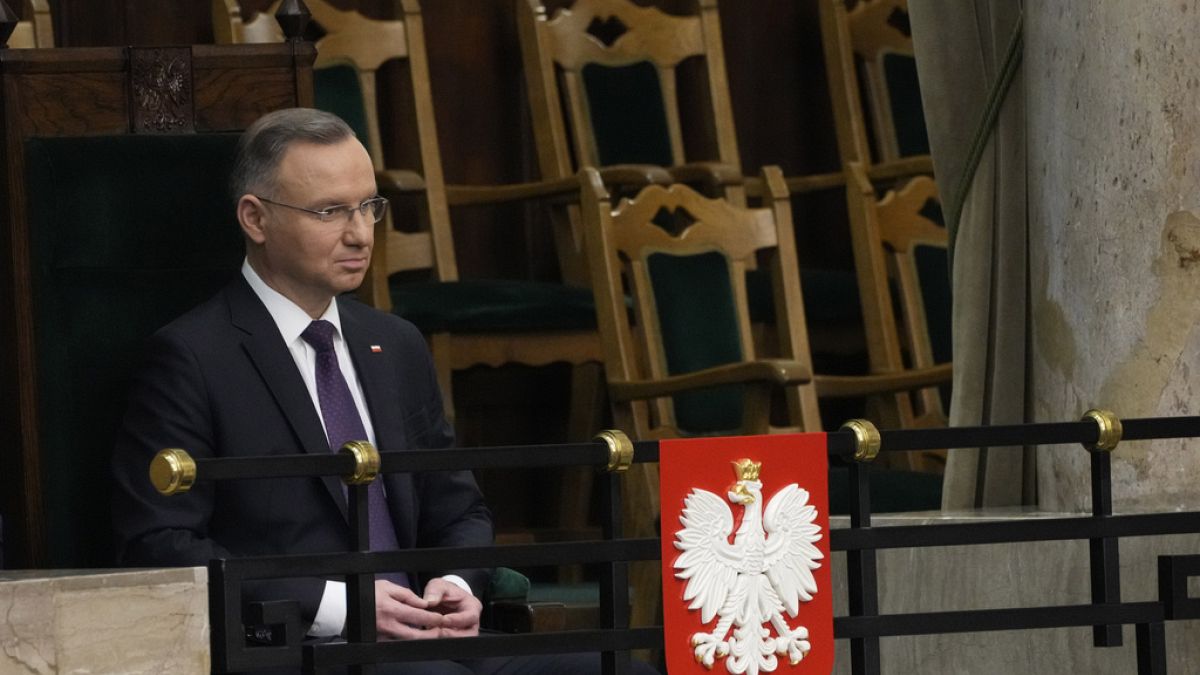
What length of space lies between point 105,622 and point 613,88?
357 centimetres

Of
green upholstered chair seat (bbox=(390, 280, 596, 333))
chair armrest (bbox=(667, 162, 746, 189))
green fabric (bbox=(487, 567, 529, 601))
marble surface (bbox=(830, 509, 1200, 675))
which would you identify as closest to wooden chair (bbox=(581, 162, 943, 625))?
green upholstered chair seat (bbox=(390, 280, 596, 333))

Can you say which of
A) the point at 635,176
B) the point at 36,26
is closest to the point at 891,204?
the point at 635,176

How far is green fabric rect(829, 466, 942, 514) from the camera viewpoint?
13.1 feet

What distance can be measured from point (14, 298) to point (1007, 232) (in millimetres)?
1491

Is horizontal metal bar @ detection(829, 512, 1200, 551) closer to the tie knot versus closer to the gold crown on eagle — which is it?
the gold crown on eagle

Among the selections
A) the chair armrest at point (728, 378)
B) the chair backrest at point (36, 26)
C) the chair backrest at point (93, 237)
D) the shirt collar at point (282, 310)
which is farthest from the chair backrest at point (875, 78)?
the shirt collar at point (282, 310)

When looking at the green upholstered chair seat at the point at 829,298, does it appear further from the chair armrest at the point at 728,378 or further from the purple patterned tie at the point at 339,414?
the purple patterned tie at the point at 339,414

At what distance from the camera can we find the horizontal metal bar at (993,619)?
2416mm

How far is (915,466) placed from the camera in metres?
4.90

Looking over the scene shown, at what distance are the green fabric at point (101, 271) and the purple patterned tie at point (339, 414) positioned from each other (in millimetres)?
280

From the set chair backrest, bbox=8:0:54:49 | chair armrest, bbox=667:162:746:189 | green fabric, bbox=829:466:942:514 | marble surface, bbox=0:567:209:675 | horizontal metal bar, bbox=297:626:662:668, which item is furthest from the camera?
chair armrest, bbox=667:162:746:189

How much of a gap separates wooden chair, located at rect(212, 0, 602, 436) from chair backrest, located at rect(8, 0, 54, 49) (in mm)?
417

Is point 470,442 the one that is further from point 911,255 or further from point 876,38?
point 876,38

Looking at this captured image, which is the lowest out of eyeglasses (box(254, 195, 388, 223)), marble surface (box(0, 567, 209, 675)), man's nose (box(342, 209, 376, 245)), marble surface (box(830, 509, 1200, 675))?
marble surface (box(830, 509, 1200, 675))
